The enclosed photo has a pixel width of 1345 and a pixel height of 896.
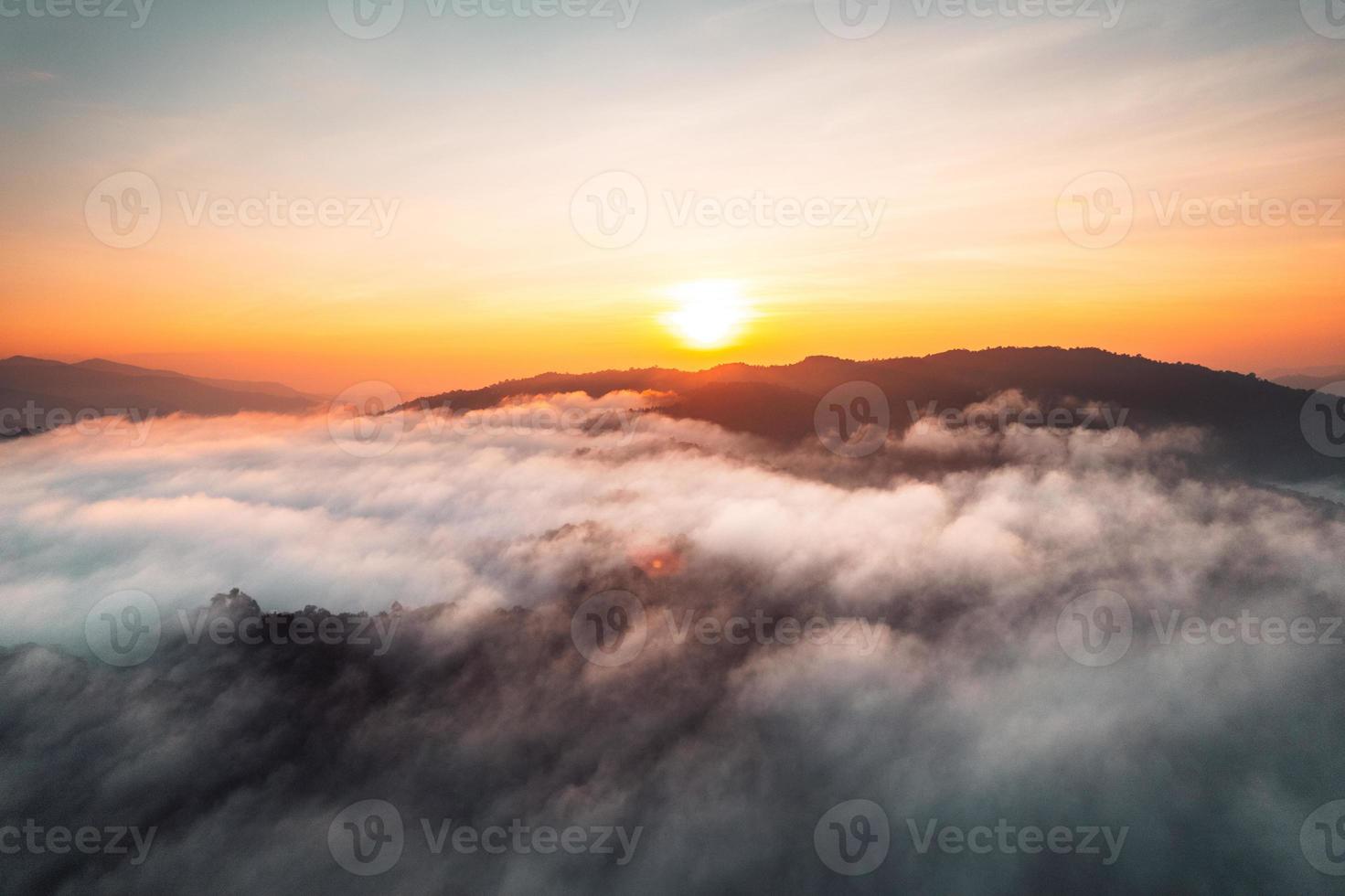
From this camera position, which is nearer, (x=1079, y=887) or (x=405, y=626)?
(x=1079, y=887)

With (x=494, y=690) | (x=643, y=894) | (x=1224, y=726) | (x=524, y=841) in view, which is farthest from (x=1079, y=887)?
(x=494, y=690)

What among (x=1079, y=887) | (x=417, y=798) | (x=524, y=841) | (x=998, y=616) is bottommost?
(x=1079, y=887)

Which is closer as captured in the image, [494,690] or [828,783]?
[828,783]

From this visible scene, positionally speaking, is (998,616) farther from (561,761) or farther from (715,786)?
(561,761)

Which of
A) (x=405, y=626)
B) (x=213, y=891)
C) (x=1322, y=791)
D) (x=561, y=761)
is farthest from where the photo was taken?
(x=405, y=626)

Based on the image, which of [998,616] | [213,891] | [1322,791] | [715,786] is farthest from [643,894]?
[1322,791]

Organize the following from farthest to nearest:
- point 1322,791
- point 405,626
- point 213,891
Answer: point 405,626
point 1322,791
point 213,891

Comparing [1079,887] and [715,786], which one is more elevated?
[715,786]

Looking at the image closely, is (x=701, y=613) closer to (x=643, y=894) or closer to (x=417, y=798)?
(x=643, y=894)

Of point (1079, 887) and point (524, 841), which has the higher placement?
point (524, 841)

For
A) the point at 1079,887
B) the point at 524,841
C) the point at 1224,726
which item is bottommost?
the point at 1079,887
